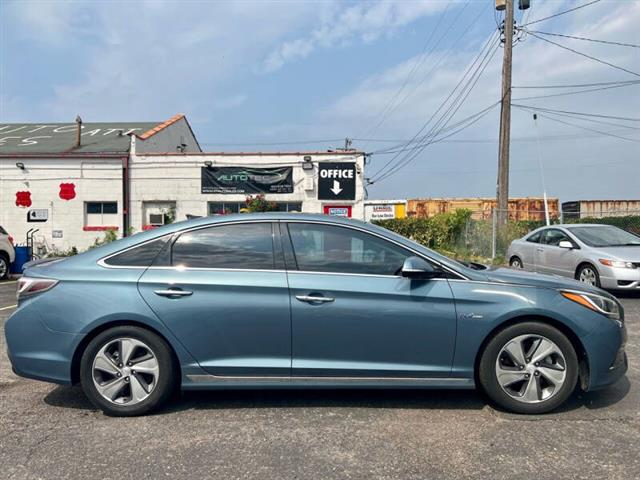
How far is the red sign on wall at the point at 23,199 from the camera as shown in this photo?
18.4 m

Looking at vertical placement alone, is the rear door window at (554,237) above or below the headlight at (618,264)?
above

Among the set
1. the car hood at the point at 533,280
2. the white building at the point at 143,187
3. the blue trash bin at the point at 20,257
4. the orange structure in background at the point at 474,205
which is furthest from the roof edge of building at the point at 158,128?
the car hood at the point at 533,280

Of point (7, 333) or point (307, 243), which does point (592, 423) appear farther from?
point (7, 333)

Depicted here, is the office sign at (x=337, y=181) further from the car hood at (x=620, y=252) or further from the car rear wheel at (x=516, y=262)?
the car hood at (x=620, y=252)

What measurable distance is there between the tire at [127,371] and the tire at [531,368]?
2355mm

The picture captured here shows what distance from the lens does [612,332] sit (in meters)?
3.65

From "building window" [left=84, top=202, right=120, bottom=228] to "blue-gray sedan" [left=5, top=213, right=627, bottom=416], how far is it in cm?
1567

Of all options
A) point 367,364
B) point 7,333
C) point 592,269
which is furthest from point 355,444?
point 592,269

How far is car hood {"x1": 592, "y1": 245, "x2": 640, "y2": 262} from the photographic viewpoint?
8557 millimetres

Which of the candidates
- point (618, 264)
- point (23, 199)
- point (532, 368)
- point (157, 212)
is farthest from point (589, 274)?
point (23, 199)

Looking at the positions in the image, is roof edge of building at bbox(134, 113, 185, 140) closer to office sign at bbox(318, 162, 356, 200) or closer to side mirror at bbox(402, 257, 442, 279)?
office sign at bbox(318, 162, 356, 200)

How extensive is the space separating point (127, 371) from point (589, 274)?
8.26 metres

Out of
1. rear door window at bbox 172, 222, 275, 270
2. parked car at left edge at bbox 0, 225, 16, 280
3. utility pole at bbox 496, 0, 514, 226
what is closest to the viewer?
rear door window at bbox 172, 222, 275, 270

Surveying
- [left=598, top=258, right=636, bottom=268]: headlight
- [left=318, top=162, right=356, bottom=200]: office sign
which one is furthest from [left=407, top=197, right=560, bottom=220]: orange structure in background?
[left=598, top=258, right=636, bottom=268]: headlight
